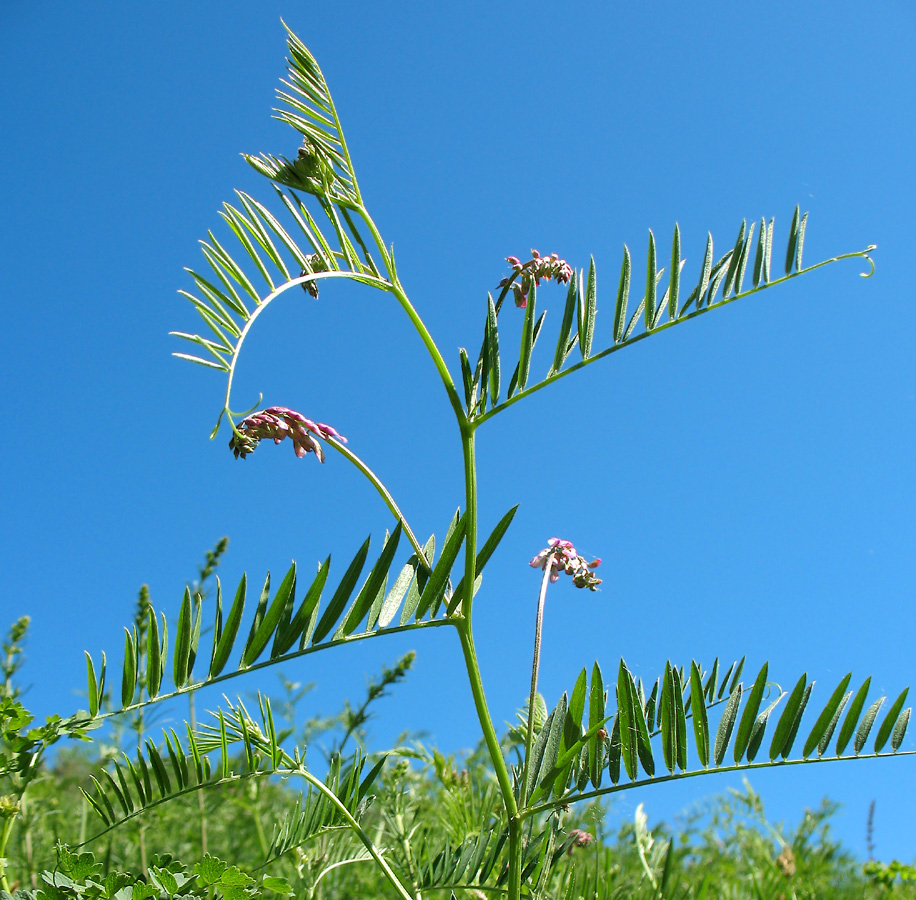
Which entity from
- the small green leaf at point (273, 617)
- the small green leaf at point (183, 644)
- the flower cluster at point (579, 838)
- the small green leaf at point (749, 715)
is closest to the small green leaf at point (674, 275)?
the small green leaf at point (749, 715)

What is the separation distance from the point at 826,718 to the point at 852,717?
3cm

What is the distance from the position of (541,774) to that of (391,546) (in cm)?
41

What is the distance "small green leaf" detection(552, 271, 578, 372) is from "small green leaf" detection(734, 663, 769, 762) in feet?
1.86

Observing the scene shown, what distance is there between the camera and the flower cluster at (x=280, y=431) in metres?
1.07

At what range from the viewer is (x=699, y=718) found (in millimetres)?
960

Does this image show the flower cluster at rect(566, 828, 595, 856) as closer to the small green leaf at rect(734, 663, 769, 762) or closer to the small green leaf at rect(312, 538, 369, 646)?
the small green leaf at rect(734, 663, 769, 762)

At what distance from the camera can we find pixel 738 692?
103 cm

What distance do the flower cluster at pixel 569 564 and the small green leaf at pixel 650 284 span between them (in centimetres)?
45

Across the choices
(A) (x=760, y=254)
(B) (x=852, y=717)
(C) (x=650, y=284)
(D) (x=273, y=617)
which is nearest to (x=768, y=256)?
(A) (x=760, y=254)

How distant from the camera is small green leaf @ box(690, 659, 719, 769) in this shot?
0.96m

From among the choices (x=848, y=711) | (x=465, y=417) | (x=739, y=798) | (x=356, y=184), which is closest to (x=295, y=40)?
(x=356, y=184)

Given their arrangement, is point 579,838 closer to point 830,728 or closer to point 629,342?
point 830,728

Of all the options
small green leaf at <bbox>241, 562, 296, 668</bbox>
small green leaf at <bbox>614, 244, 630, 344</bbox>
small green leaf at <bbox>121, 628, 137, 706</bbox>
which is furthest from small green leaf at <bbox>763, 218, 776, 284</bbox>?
Result: small green leaf at <bbox>121, 628, 137, 706</bbox>

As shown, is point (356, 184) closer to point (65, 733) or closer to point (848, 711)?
point (65, 733)
